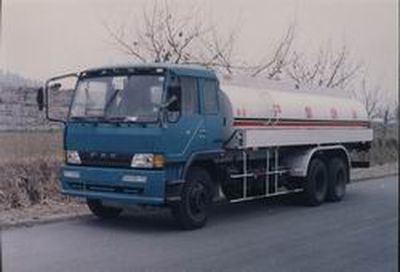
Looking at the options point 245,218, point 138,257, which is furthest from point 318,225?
point 138,257

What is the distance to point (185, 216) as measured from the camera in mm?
8188

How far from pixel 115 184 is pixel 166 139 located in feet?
2.46

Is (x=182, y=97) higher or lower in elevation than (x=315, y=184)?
higher

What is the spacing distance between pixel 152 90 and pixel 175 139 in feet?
1.92

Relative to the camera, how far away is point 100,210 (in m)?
8.84

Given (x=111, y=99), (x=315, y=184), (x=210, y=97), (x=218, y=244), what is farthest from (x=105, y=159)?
(x=315, y=184)

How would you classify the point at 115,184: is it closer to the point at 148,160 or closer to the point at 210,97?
the point at 148,160

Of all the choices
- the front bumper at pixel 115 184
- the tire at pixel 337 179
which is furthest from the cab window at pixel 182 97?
the tire at pixel 337 179

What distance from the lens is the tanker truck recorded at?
25.9 feet

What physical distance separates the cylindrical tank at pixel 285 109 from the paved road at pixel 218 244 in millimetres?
1247

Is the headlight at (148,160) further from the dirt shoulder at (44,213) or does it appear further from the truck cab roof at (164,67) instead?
the dirt shoulder at (44,213)

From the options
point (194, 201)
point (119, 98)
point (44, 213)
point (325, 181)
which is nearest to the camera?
point (119, 98)

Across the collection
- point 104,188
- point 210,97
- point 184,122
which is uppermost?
point 210,97

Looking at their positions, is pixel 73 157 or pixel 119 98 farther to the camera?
pixel 73 157
